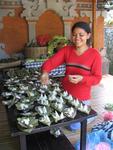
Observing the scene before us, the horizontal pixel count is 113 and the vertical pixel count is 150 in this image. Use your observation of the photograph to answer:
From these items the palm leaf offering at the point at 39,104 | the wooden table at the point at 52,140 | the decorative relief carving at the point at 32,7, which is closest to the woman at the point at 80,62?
the palm leaf offering at the point at 39,104

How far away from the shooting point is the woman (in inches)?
77.7

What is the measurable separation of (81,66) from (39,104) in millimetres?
621

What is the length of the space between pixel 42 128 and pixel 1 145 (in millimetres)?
1215

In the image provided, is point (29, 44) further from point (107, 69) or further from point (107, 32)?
point (107, 32)

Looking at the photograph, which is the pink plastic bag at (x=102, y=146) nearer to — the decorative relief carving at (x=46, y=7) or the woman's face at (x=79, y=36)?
the woman's face at (x=79, y=36)

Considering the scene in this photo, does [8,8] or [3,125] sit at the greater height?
[8,8]

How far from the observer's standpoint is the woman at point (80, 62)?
77.7 inches

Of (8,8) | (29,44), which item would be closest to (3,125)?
(29,44)

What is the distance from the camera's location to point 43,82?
2.05 metres

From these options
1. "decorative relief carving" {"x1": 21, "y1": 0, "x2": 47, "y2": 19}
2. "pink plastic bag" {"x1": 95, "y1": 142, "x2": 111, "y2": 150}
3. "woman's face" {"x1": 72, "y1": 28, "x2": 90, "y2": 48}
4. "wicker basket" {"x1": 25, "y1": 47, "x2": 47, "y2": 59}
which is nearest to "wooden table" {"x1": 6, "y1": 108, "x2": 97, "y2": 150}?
"pink plastic bag" {"x1": 95, "y1": 142, "x2": 111, "y2": 150}

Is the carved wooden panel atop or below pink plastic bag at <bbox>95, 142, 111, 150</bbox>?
atop

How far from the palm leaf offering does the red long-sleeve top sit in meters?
0.18

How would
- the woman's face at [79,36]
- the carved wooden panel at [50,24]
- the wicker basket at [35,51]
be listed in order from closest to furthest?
the woman's face at [79,36] < the wicker basket at [35,51] < the carved wooden panel at [50,24]

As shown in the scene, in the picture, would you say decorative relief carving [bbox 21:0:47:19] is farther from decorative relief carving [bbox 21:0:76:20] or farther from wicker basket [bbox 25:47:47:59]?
wicker basket [bbox 25:47:47:59]
